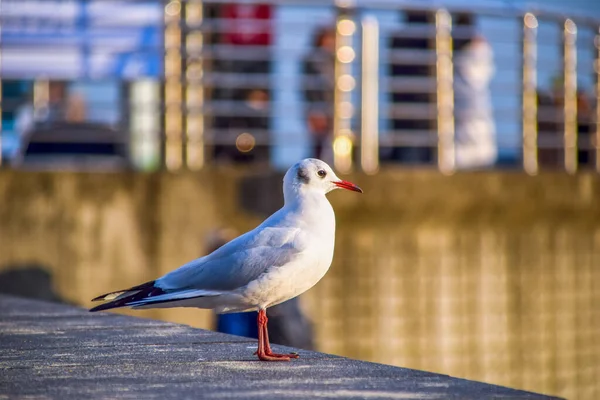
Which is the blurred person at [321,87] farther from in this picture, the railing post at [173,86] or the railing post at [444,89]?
the railing post at [173,86]

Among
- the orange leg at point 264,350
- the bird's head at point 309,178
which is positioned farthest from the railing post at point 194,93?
the orange leg at point 264,350

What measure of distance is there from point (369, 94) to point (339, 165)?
0.62 m

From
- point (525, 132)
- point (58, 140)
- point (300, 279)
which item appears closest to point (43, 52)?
point (58, 140)

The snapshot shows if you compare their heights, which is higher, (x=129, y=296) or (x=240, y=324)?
(x=129, y=296)

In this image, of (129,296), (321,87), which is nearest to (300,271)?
(129,296)

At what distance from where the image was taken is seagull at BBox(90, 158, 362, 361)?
14.7 feet

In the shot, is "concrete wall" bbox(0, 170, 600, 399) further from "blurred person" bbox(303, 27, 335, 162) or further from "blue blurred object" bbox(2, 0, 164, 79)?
"blue blurred object" bbox(2, 0, 164, 79)

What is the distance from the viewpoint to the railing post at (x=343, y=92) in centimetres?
981

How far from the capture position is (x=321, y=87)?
32.5 feet

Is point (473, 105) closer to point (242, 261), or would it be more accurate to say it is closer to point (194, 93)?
point (194, 93)

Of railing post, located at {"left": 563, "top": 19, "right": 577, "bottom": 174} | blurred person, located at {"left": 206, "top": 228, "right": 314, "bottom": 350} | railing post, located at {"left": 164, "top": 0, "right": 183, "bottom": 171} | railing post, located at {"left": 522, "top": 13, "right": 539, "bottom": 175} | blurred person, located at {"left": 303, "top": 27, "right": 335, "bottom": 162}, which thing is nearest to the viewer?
blurred person, located at {"left": 206, "top": 228, "right": 314, "bottom": 350}

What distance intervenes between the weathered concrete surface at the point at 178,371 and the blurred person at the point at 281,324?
1.70 metres

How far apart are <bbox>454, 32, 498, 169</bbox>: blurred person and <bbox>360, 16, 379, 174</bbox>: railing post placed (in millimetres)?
979

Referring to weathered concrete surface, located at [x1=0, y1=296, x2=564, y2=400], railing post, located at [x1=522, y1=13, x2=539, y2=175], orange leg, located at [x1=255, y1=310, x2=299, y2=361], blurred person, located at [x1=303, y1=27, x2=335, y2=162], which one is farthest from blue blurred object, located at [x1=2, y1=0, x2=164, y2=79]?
orange leg, located at [x1=255, y1=310, x2=299, y2=361]
